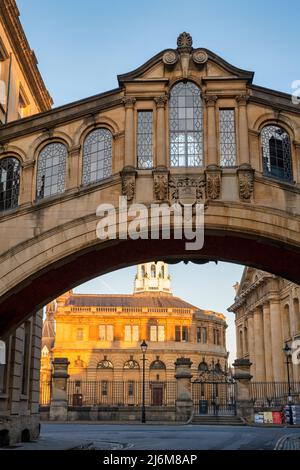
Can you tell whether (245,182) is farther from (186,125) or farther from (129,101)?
(129,101)

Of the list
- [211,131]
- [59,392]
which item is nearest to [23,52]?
[211,131]

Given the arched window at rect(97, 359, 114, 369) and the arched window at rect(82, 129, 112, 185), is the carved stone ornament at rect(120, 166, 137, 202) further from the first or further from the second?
the arched window at rect(97, 359, 114, 369)

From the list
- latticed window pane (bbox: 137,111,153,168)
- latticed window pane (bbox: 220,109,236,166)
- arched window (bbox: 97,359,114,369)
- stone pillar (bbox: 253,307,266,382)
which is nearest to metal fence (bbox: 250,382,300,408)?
stone pillar (bbox: 253,307,266,382)

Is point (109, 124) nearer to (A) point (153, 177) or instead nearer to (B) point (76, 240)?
(A) point (153, 177)

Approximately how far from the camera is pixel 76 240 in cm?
1795

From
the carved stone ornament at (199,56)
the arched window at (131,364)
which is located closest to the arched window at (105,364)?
the arched window at (131,364)

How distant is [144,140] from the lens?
1930 cm

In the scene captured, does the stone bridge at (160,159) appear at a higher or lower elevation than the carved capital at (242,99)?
lower

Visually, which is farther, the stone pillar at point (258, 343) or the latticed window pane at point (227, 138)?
the stone pillar at point (258, 343)

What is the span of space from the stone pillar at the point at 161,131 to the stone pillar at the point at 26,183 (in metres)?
4.14

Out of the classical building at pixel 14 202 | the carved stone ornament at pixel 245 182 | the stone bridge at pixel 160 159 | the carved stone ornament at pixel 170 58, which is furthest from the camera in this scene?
the classical building at pixel 14 202

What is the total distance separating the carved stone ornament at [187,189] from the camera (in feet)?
60.2

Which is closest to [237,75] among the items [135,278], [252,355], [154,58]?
[154,58]

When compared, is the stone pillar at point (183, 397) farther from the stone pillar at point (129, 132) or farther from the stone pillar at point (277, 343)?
the stone pillar at point (129, 132)
